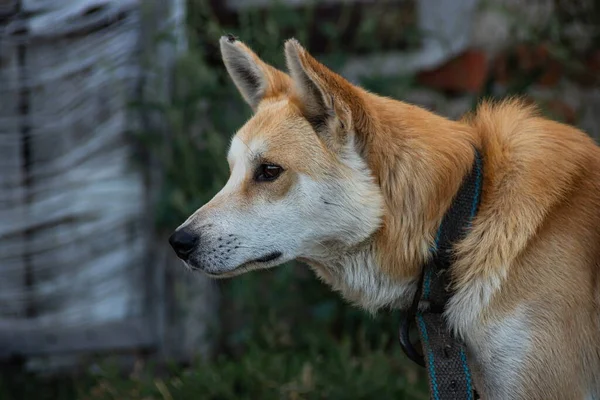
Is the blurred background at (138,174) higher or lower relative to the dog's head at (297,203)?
lower

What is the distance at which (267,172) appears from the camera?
3.01 meters

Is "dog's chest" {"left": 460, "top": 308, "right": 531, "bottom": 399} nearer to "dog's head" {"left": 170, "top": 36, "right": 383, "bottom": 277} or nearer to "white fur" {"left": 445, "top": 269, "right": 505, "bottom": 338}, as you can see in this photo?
"white fur" {"left": 445, "top": 269, "right": 505, "bottom": 338}

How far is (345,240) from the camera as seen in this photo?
298cm

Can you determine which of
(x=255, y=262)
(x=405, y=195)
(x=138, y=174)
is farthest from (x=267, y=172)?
(x=138, y=174)

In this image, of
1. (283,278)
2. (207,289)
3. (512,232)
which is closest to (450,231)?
(512,232)

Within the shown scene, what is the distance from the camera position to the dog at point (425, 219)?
2.74 metres

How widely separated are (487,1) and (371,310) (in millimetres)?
2836

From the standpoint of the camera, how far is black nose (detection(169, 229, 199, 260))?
2.96 meters

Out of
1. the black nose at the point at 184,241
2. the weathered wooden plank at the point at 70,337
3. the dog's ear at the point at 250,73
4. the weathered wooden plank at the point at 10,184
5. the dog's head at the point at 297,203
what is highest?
the dog's ear at the point at 250,73

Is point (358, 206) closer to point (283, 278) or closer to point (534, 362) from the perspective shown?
point (534, 362)

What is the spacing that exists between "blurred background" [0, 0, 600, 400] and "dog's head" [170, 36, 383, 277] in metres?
1.71

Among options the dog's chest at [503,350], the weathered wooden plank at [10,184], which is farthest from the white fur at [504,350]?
the weathered wooden plank at [10,184]

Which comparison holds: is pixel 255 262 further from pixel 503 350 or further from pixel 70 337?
pixel 70 337

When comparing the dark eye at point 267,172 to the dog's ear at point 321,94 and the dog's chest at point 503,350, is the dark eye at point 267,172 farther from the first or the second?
the dog's chest at point 503,350
